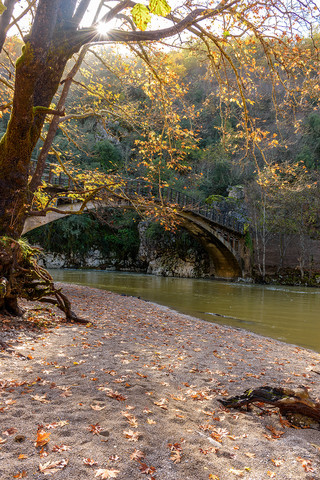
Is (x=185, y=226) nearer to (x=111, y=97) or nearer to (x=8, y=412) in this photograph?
(x=111, y=97)

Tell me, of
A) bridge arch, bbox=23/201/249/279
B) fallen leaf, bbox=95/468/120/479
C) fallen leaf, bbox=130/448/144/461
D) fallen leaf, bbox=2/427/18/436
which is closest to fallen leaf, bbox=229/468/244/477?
fallen leaf, bbox=130/448/144/461

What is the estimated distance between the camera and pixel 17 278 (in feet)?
18.6

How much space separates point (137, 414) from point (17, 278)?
12.6ft

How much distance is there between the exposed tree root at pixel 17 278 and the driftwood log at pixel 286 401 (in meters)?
3.84

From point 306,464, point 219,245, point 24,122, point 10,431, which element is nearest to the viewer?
point 10,431

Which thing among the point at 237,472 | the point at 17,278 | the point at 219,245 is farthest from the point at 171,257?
the point at 237,472

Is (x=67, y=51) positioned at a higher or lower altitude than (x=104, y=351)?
higher

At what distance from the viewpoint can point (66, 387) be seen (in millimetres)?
3084

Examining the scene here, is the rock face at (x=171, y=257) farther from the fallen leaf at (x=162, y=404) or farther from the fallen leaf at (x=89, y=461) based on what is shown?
the fallen leaf at (x=89, y=461)

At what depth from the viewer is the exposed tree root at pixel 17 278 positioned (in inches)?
204

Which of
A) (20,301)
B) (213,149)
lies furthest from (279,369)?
(213,149)

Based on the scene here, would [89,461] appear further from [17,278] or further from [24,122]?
[24,122]

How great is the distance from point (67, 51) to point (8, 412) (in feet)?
14.9

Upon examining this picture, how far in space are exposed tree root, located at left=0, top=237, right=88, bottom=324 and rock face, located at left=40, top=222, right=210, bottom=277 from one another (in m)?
21.9
